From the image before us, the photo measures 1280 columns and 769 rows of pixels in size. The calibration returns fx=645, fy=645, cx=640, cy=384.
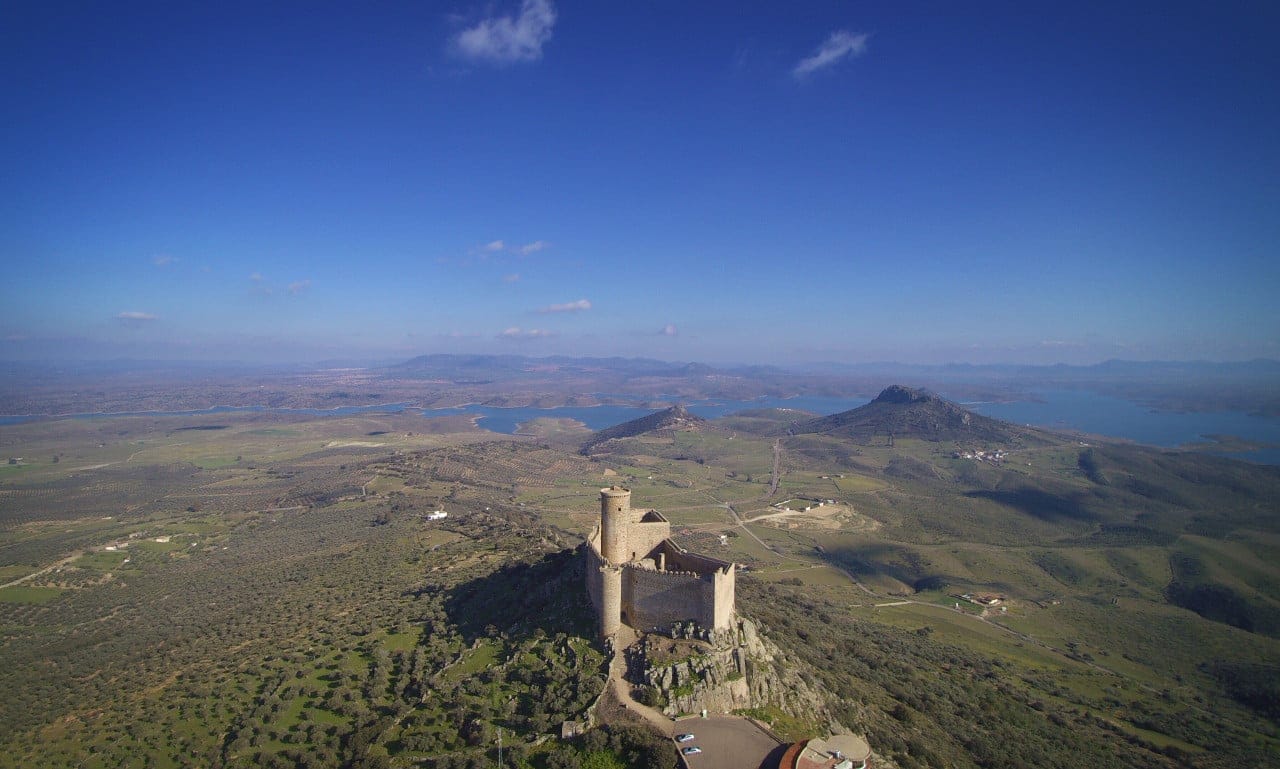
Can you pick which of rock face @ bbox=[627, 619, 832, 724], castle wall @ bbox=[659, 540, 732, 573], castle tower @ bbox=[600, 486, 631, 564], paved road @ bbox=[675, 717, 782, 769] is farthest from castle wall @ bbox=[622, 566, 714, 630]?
paved road @ bbox=[675, 717, 782, 769]

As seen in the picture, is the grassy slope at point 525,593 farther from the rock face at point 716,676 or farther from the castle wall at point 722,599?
the castle wall at point 722,599

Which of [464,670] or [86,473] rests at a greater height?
[464,670]

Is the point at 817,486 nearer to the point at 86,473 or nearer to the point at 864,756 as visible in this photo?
the point at 864,756

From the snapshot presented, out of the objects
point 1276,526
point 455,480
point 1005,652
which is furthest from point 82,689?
point 1276,526

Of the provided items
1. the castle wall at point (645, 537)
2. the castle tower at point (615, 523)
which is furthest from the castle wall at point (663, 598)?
the castle wall at point (645, 537)

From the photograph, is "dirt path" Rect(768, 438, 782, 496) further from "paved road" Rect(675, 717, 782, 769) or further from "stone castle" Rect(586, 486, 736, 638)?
"paved road" Rect(675, 717, 782, 769)

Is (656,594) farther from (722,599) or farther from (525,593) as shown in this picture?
(525,593)

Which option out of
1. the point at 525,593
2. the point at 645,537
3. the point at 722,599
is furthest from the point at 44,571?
the point at 722,599
